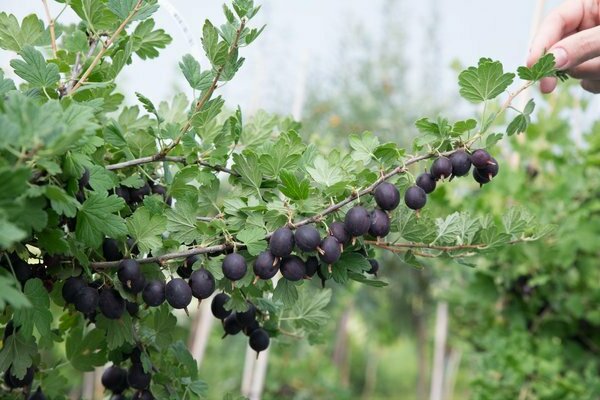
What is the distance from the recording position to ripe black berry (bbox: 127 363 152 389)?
763 mm

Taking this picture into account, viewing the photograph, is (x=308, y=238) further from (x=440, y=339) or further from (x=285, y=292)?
(x=440, y=339)

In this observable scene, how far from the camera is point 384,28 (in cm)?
493

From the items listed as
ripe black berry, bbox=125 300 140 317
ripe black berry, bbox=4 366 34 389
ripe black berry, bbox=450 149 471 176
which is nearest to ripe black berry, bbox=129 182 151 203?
ripe black berry, bbox=125 300 140 317

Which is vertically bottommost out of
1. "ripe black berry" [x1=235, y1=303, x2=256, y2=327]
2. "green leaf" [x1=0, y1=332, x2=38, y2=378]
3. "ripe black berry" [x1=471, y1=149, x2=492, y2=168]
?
"green leaf" [x1=0, y1=332, x2=38, y2=378]

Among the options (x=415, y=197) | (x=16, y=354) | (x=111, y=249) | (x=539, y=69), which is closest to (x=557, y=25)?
(x=539, y=69)

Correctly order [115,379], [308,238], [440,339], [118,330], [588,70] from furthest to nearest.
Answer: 1. [440,339]
2. [588,70]
3. [115,379]
4. [118,330]
5. [308,238]

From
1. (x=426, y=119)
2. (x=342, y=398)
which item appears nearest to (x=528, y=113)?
(x=426, y=119)

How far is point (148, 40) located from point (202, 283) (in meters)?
0.34

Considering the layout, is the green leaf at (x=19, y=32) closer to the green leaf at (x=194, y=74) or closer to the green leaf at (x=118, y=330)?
the green leaf at (x=194, y=74)

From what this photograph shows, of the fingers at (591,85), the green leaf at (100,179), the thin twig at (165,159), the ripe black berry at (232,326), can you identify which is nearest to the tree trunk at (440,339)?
the fingers at (591,85)

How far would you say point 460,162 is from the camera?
65cm

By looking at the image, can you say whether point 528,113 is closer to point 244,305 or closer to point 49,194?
point 244,305

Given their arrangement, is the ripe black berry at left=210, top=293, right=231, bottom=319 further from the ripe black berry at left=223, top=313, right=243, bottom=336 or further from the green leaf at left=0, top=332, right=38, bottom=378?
the green leaf at left=0, top=332, right=38, bottom=378

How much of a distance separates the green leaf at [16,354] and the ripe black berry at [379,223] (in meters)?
0.34
